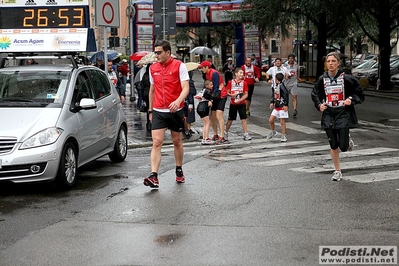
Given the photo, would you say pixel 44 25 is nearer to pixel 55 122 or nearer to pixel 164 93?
pixel 55 122

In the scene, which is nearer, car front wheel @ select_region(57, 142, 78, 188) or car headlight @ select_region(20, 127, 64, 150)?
car headlight @ select_region(20, 127, 64, 150)

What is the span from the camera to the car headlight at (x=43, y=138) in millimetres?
9039

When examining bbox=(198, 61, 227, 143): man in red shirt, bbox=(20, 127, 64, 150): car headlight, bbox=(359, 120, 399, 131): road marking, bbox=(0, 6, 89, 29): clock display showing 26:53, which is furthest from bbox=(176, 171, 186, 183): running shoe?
bbox=(359, 120, 399, 131): road marking

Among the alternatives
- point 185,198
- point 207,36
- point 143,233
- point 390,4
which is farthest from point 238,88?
point 207,36

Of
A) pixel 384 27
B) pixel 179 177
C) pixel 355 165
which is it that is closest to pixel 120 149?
pixel 179 177

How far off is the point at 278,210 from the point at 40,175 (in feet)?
10.1

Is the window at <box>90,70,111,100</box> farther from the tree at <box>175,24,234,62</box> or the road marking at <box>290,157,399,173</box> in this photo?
the tree at <box>175,24,234,62</box>

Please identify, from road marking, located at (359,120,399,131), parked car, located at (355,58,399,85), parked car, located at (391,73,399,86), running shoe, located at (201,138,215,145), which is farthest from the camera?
parked car, located at (355,58,399,85)

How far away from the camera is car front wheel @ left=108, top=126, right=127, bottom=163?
11.9m

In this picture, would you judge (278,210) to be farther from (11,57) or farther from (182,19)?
(182,19)

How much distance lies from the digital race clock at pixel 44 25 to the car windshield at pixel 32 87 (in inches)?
75.6

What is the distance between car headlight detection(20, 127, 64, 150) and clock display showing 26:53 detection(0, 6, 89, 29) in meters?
4.10

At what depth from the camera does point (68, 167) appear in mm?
9539

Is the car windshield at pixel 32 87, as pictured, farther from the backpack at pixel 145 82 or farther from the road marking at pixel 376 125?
the road marking at pixel 376 125
